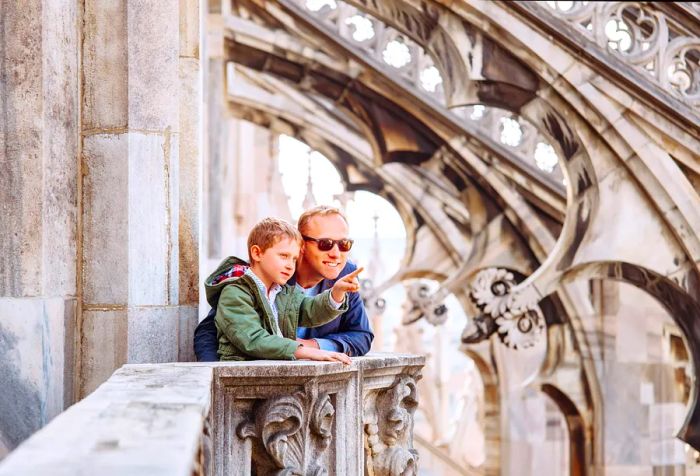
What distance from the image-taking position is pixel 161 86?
3.92 meters

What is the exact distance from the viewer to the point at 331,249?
364cm

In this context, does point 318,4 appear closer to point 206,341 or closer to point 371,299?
point 371,299

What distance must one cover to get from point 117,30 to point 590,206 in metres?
3.07

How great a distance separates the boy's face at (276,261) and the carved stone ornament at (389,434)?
0.39 meters

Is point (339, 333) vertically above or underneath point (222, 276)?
underneath

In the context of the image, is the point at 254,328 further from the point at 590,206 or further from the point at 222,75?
the point at 222,75

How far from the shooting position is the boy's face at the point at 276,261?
11.4ft

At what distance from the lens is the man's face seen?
3.64 m

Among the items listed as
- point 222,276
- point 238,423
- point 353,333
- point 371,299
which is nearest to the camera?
point 238,423

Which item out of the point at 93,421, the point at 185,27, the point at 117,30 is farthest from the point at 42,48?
the point at 93,421

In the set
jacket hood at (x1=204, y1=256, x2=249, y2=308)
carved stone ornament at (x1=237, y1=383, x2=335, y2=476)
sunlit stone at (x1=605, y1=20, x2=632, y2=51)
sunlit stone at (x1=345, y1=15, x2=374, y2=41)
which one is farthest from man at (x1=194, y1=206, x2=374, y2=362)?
sunlit stone at (x1=345, y1=15, x2=374, y2=41)

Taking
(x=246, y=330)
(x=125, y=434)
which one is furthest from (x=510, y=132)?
(x=125, y=434)

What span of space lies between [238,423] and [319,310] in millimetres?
632

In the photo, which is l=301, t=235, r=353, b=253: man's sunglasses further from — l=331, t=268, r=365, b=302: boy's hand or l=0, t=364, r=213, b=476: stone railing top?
l=0, t=364, r=213, b=476: stone railing top
